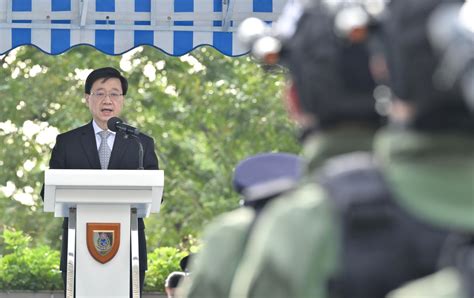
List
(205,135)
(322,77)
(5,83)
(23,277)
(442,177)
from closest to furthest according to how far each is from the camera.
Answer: (442,177) → (322,77) → (23,277) → (5,83) → (205,135)

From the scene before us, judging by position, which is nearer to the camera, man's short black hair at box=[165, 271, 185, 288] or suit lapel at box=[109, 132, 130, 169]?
man's short black hair at box=[165, 271, 185, 288]

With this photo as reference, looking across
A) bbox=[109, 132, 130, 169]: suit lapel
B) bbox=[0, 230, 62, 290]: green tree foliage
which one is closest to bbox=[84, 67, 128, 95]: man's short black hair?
bbox=[109, 132, 130, 169]: suit lapel

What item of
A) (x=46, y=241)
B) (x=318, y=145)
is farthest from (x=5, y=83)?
(x=318, y=145)

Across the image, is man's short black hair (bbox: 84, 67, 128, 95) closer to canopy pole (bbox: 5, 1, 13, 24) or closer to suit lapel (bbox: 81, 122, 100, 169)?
suit lapel (bbox: 81, 122, 100, 169)

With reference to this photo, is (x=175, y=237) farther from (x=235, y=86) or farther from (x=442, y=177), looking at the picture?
(x=442, y=177)

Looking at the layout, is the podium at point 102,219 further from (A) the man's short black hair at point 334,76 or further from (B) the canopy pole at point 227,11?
(A) the man's short black hair at point 334,76

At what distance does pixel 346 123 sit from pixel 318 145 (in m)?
0.07

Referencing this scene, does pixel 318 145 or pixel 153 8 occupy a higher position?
pixel 153 8

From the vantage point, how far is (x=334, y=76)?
132 inches

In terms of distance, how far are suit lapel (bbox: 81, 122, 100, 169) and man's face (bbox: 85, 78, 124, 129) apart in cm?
9

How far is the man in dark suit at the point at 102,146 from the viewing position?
419 inches

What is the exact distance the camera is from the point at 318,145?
341 centimetres

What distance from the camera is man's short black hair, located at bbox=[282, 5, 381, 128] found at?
11.0 feet

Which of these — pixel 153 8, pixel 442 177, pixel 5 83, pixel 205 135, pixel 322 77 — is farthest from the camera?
pixel 205 135
